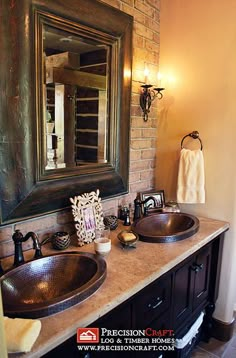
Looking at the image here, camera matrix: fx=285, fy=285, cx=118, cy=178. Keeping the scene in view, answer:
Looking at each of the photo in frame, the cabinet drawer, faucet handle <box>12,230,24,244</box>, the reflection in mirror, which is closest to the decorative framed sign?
the reflection in mirror

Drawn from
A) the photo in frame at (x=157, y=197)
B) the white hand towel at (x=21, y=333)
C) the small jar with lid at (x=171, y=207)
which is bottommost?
the white hand towel at (x=21, y=333)

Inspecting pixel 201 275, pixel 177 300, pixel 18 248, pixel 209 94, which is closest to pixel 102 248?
pixel 18 248

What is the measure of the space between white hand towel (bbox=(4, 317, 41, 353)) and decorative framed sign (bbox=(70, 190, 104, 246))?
0.66 metres

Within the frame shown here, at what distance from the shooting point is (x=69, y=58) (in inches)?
58.9

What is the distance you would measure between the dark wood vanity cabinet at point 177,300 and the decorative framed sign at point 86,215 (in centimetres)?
44

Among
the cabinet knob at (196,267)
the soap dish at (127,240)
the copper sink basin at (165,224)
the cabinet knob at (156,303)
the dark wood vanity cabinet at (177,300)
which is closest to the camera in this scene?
the dark wood vanity cabinet at (177,300)

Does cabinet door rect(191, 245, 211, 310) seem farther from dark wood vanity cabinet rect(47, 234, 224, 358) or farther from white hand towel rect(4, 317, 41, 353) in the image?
white hand towel rect(4, 317, 41, 353)

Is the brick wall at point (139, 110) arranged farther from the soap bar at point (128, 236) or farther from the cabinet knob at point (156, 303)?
the cabinet knob at point (156, 303)

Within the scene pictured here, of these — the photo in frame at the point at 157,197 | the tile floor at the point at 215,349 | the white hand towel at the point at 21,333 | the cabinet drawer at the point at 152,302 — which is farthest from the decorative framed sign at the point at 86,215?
the tile floor at the point at 215,349

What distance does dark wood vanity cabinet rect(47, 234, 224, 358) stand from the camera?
1.17 m

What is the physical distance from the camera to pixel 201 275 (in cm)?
176

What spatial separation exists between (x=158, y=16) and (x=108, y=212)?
4.83ft

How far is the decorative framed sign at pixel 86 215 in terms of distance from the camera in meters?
1.51

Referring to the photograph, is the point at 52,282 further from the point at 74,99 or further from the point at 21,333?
the point at 74,99
